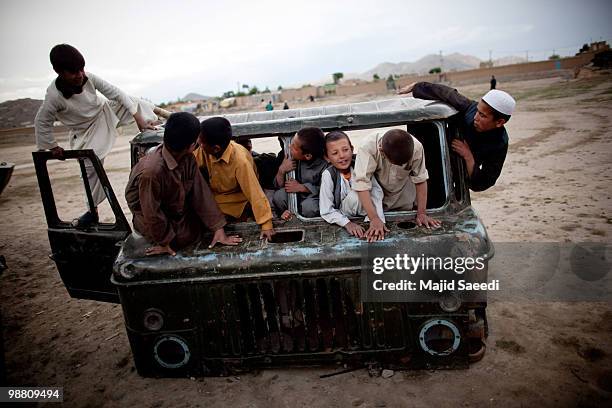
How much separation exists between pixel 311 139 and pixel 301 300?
1149 millimetres

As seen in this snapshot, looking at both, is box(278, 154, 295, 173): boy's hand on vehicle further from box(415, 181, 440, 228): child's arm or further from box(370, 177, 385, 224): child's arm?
box(415, 181, 440, 228): child's arm

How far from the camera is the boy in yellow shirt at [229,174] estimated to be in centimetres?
267

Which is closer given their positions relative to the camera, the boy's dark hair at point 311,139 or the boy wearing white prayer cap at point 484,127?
the boy's dark hair at point 311,139

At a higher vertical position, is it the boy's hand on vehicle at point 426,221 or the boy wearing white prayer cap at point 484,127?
the boy wearing white prayer cap at point 484,127

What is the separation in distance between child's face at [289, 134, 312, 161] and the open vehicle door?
150 centimetres

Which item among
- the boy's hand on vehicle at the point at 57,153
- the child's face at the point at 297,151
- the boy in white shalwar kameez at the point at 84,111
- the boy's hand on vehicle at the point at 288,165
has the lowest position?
the boy's hand on vehicle at the point at 288,165

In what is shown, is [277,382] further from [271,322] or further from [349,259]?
[349,259]

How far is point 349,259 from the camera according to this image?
2.43 m

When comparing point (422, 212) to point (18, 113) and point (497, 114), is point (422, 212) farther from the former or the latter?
point (18, 113)

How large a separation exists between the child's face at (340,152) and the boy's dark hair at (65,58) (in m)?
2.38

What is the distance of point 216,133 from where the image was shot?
8.66 ft

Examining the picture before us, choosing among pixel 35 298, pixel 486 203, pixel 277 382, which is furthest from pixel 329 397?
pixel 486 203

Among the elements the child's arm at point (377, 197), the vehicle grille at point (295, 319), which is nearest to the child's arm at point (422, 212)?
the child's arm at point (377, 197)

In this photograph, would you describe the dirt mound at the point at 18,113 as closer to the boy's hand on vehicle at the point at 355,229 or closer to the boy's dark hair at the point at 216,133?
the boy's dark hair at the point at 216,133
